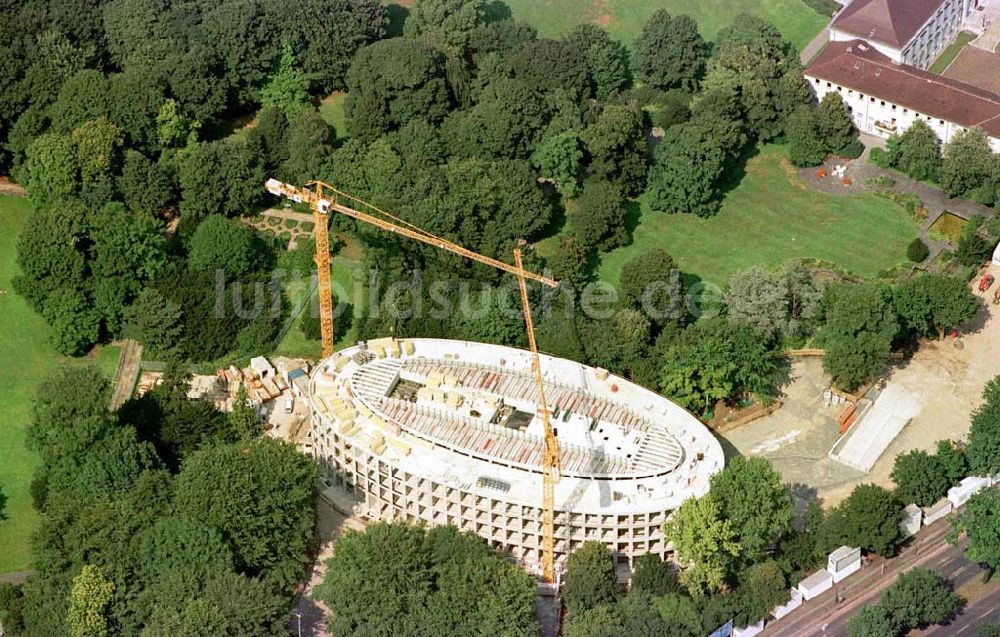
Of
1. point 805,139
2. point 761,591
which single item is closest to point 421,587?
point 761,591

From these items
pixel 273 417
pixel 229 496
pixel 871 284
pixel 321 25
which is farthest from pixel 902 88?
pixel 229 496

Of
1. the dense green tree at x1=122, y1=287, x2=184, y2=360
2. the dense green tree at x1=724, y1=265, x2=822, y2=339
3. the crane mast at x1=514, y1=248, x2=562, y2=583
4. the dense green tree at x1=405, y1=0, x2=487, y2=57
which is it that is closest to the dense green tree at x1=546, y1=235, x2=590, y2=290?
the dense green tree at x1=724, y1=265, x2=822, y2=339

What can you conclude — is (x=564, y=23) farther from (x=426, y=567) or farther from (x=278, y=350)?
(x=426, y=567)

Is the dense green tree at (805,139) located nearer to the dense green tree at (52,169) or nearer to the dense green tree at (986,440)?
the dense green tree at (986,440)

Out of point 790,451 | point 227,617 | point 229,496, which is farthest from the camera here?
point 790,451

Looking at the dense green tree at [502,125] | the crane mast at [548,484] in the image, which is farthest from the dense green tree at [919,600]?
the dense green tree at [502,125]
